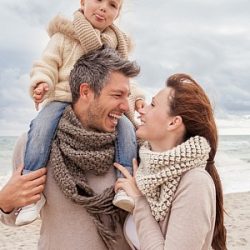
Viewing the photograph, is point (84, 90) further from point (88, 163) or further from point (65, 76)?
point (88, 163)

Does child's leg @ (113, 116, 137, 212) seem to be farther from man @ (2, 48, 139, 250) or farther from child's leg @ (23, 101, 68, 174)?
child's leg @ (23, 101, 68, 174)

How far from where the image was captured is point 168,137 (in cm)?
227

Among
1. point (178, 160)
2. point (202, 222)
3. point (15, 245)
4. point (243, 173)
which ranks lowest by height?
point (243, 173)

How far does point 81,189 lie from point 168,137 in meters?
0.63

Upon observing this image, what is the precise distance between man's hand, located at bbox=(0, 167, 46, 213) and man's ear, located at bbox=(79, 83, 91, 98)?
0.50 metres

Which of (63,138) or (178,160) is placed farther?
(63,138)

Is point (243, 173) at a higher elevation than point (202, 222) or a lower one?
lower

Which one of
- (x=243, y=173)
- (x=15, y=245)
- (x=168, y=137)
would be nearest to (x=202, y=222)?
(x=168, y=137)

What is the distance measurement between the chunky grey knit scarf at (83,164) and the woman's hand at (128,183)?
0.10 metres

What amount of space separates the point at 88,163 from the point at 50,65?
2.53ft

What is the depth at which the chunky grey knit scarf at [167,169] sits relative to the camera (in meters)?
2.13

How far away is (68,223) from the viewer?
98.7 inches

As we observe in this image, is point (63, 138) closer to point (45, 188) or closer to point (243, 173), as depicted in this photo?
point (45, 188)

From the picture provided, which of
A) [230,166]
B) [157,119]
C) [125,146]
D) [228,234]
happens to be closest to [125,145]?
[125,146]
